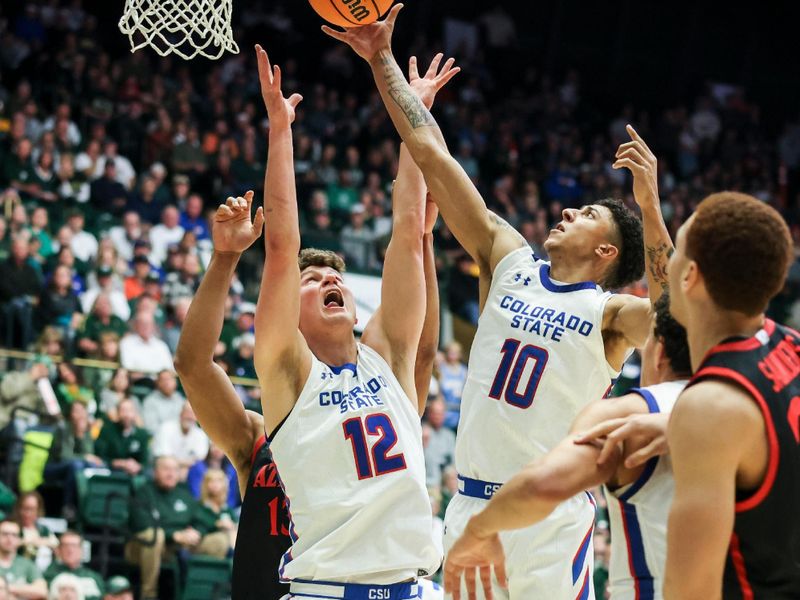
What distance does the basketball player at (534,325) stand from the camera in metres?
5.20

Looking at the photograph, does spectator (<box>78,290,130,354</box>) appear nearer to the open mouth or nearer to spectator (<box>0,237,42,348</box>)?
spectator (<box>0,237,42,348</box>)

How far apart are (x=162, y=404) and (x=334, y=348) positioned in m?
7.30

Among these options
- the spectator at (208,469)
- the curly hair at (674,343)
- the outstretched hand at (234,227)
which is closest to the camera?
the curly hair at (674,343)

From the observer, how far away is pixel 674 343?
3.76 meters

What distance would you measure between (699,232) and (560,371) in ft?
6.87

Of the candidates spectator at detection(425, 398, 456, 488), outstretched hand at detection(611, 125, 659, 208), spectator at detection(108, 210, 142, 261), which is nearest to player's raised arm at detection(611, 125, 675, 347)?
outstretched hand at detection(611, 125, 659, 208)

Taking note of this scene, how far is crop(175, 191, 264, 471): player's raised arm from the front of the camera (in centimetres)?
509

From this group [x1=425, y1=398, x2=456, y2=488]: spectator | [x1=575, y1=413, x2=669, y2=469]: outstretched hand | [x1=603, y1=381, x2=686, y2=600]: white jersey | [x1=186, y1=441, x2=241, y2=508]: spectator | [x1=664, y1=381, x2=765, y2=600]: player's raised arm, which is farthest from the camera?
[x1=425, y1=398, x2=456, y2=488]: spectator

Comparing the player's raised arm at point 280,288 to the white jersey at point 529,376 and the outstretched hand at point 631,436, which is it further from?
the outstretched hand at point 631,436

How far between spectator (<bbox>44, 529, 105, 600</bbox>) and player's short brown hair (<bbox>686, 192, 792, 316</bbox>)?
7.98 meters

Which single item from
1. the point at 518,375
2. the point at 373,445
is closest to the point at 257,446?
the point at 373,445

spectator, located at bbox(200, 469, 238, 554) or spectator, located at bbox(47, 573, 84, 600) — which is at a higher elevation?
spectator, located at bbox(200, 469, 238, 554)

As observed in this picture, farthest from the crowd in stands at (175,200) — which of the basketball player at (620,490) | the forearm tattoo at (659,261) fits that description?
the basketball player at (620,490)

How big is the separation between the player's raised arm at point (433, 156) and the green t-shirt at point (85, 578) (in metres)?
5.79
